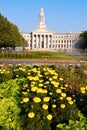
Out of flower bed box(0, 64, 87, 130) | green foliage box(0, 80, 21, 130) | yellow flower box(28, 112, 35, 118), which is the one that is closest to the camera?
yellow flower box(28, 112, 35, 118)

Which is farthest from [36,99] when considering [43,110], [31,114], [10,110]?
[10,110]

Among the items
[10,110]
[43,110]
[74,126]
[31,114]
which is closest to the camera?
[74,126]

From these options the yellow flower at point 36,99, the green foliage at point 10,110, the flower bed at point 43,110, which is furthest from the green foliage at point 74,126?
the green foliage at point 10,110

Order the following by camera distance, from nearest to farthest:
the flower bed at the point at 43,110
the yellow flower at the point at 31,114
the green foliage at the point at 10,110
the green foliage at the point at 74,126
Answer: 1. the green foliage at the point at 74,126
2. the yellow flower at the point at 31,114
3. the flower bed at the point at 43,110
4. the green foliage at the point at 10,110

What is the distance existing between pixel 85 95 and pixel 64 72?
482cm

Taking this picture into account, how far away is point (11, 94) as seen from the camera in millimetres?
7953

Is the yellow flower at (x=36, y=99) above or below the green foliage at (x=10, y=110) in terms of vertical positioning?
above

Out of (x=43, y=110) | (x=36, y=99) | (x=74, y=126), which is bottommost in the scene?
(x=74, y=126)

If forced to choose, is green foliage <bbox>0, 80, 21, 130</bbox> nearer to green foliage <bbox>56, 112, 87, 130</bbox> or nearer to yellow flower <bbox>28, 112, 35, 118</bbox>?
yellow flower <bbox>28, 112, 35, 118</bbox>

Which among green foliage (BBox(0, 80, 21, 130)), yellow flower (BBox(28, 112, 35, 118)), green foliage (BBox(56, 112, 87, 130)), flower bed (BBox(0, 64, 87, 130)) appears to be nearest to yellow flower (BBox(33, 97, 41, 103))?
flower bed (BBox(0, 64, 87, 130))

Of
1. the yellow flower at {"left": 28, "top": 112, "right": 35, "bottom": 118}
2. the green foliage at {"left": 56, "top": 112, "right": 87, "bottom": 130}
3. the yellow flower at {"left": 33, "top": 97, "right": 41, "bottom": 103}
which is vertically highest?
the yellow flower at {"left": 33, "top": 97, "right": 41, "bottom": 103}

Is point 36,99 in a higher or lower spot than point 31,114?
higher

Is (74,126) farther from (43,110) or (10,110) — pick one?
(10,110)

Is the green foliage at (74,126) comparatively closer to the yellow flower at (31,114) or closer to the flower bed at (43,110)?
the flower bed at (43,110)
